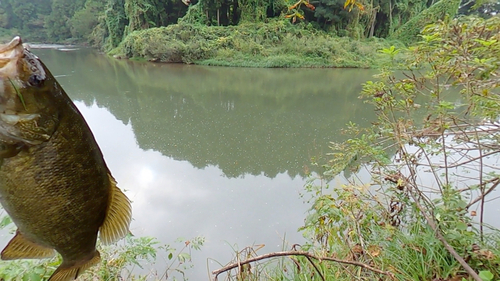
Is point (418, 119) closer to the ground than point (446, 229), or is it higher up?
closer to the ground

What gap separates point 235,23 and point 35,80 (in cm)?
1879

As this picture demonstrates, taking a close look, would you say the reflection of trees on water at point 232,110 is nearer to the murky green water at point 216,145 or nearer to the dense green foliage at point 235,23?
the murky green water at point 216,145

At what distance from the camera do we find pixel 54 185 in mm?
565

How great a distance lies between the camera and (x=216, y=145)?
5012mm

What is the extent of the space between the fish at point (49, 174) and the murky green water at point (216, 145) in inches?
48.6

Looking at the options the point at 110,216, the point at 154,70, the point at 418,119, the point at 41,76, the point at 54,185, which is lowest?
the point at 154,70

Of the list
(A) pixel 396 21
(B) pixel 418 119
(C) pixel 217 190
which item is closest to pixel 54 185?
(C) pixel 217 190

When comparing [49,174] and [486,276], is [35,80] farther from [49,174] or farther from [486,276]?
[486,276]

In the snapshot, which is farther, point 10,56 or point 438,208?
point 438,208

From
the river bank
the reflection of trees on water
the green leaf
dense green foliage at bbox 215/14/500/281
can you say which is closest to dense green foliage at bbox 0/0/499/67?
the river bank

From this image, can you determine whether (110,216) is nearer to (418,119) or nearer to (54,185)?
(54,185)

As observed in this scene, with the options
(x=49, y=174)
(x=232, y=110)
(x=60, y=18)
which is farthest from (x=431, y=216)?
(x=60, y=18)

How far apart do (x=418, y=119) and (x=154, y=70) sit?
10746 mm

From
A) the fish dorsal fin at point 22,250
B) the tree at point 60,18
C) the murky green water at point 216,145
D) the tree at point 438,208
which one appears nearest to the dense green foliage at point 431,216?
the tree at point 438,208
